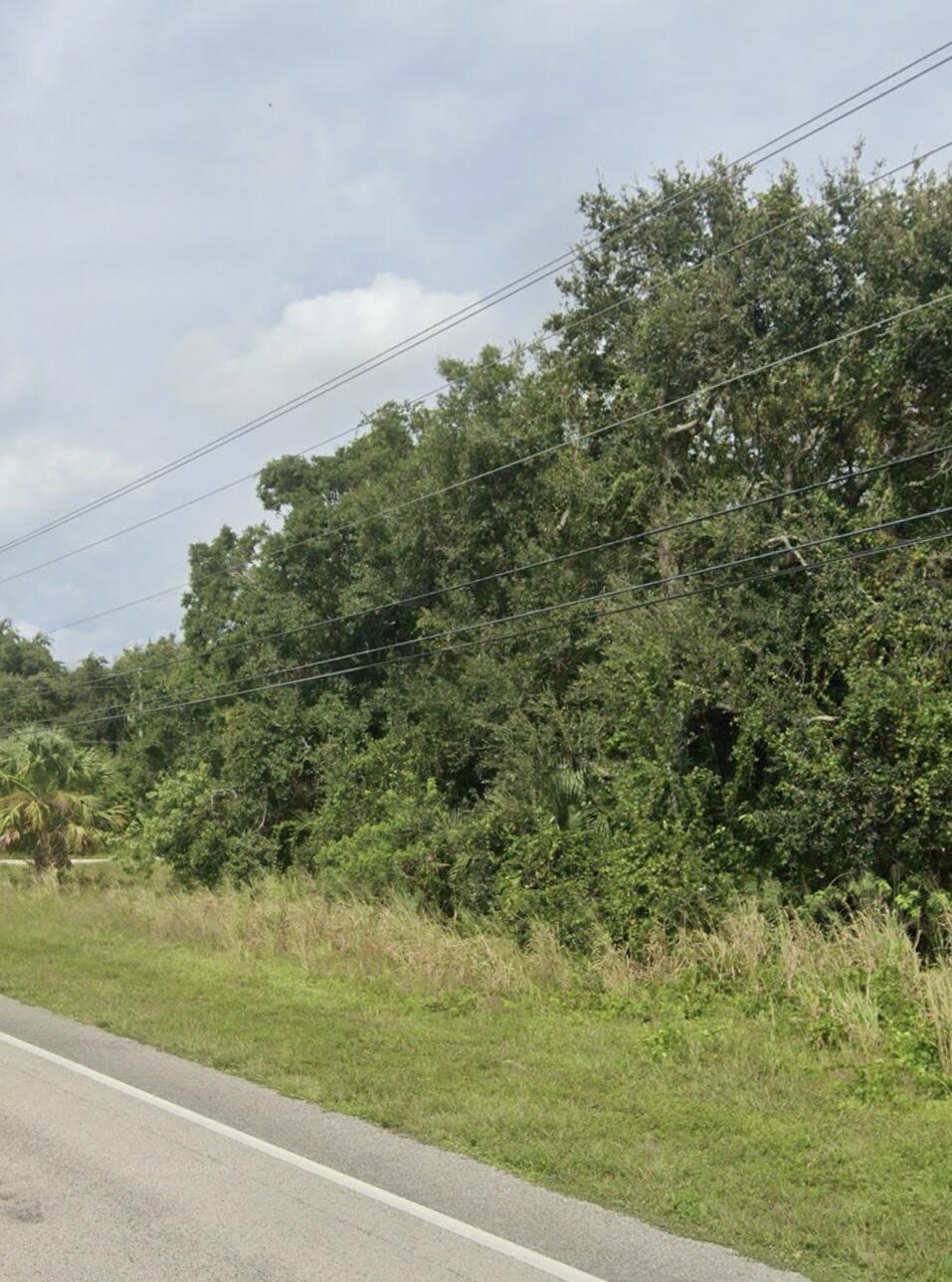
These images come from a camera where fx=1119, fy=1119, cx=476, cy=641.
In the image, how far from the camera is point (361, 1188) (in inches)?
236

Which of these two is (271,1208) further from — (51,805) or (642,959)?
(51,805)

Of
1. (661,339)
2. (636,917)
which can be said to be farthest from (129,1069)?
(661,339)

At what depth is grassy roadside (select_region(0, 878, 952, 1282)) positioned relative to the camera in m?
5.75

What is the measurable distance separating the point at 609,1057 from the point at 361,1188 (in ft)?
11.1

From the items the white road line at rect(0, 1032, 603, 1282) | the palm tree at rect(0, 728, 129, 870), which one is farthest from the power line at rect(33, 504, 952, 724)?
the white road line at rect(0, 1032, 603, 1282)

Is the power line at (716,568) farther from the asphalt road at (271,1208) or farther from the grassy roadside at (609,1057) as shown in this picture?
the asphalt road at (271,1208)

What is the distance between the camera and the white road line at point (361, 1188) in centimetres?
501

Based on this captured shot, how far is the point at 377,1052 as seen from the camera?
30.1 ft

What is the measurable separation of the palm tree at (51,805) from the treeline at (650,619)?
1.17 metres

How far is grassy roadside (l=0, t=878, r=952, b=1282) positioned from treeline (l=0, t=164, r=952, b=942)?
2.15 m

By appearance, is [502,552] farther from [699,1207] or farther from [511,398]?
[699,1207]

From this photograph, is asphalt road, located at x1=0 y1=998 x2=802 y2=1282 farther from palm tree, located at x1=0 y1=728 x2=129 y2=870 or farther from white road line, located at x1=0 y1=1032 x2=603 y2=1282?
palm tree, located at x1=0 y1=728 x2=129 y2=870

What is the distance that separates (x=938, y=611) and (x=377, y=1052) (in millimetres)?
9196

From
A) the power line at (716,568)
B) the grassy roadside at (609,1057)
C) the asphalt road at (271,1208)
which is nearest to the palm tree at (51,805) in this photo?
the power line at (716,568)
